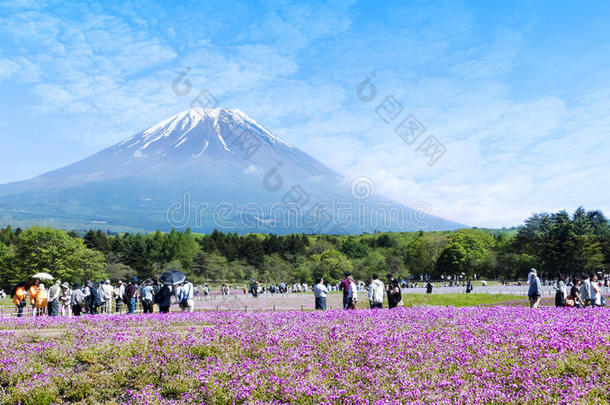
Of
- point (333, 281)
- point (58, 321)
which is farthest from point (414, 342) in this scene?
point (333, 281)

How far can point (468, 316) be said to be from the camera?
12406mm

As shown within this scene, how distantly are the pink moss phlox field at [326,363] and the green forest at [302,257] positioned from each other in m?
74.4

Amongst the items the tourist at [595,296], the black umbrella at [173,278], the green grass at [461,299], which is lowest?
the green grass at [461,299]

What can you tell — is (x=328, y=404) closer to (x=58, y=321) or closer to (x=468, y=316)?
(x=468, y=316)

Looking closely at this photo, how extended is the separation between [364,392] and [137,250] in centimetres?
10822

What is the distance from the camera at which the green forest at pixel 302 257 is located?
78.9 meters

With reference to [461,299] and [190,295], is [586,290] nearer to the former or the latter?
[190,295]

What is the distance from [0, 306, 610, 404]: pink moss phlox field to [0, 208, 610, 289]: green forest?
74.4m

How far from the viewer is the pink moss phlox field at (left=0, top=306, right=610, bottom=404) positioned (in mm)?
6348

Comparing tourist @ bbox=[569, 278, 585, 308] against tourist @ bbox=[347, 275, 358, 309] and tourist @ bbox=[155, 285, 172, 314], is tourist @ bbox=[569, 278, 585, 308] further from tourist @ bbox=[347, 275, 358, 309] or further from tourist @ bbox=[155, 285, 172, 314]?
tourist @ bbox=[155, 285, 172, 314]

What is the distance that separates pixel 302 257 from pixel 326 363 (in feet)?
341

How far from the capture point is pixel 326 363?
782cm

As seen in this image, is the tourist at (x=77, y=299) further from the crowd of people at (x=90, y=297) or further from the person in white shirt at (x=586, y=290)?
the person in white shirt at (x=586, y=290)

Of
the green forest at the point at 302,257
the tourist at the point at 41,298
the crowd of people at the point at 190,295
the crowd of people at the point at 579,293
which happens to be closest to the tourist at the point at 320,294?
the crowd of people at the point at 190,295
